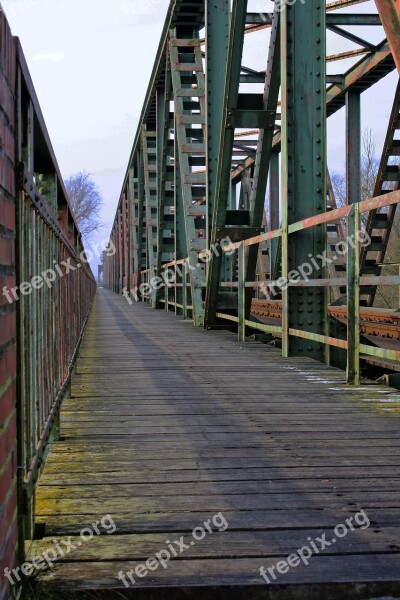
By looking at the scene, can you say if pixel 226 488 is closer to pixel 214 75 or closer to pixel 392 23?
pixel 392 23

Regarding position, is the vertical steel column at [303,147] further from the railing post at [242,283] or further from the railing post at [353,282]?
the railing post at [242,283]

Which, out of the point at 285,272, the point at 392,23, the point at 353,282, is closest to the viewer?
the point at 392,23

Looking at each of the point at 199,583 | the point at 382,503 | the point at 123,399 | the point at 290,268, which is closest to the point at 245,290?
the point at 290,268

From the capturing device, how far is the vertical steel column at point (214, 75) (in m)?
10.3

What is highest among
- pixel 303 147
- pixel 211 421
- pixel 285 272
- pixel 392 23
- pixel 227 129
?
pixel 227 129

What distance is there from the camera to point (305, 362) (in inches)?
250

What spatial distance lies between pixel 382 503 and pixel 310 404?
1.88m

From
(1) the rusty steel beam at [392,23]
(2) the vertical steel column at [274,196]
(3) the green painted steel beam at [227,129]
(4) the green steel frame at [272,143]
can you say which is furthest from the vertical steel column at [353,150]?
(1) the rusty steel beam at [392,23]

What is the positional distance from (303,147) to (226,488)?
4654 mm

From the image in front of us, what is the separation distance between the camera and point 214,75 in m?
10.3

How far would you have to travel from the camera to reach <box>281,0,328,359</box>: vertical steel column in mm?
6535

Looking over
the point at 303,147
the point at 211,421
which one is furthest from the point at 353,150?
the point at 211,421

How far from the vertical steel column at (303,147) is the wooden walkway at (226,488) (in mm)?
1590

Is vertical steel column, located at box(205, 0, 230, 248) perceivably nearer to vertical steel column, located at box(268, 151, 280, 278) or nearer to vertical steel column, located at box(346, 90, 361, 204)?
vertical steel column, located at box(346, 90, 361, 204)
